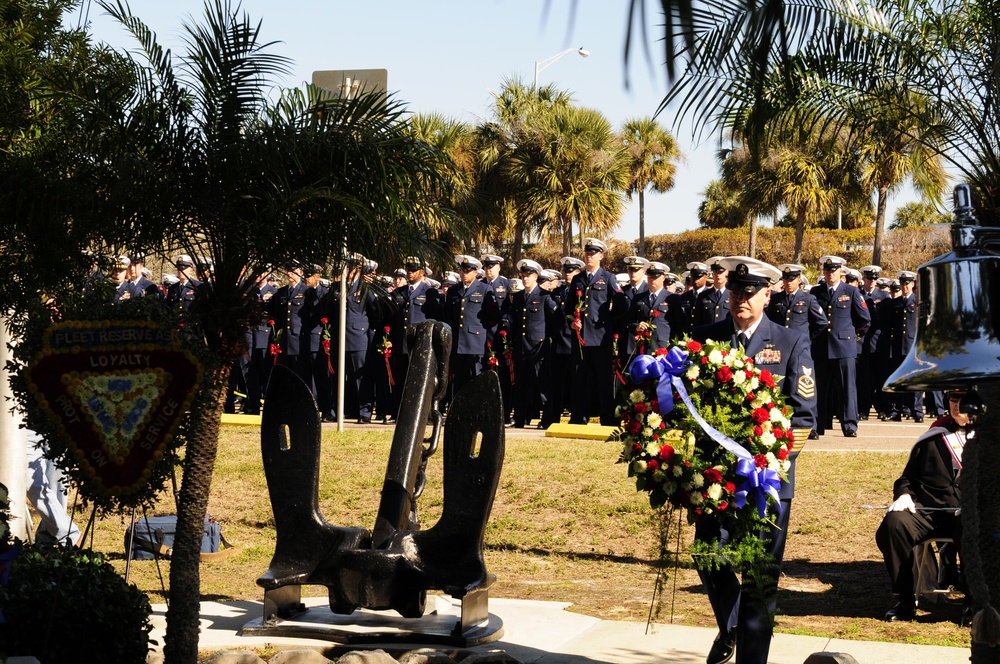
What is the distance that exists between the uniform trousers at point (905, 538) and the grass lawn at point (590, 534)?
0.90 ft

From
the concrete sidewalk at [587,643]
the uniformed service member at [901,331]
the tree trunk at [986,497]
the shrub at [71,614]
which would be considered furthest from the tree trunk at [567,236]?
the tree trunk at [986,497]

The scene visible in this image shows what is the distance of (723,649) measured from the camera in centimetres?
586

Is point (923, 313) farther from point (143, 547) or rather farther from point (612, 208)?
point (612, 208)

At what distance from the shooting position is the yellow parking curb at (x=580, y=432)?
44.5ft

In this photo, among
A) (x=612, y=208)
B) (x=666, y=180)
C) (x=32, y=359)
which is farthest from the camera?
(x=666, y=180)

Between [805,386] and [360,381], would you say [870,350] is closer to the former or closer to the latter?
[360,381]

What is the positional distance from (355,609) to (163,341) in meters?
1.96

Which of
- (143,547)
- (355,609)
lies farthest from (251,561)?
(355,609)

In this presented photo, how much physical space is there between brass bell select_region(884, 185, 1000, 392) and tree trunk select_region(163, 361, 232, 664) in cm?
322

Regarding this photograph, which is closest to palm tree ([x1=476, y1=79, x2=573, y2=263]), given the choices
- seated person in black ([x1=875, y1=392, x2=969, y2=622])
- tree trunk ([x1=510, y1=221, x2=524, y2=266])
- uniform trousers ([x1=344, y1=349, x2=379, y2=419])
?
tree trunk ([x1=510, y1=221, x2=524, y2=266])

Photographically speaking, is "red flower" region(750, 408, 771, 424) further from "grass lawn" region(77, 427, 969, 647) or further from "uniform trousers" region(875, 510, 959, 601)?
"uniform trousers" region(875, 510, 959, 601)

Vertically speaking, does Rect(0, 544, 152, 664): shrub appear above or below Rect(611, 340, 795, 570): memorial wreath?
below

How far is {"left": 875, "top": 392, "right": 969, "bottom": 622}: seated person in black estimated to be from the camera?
24.6ft

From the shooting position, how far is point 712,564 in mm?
5484
